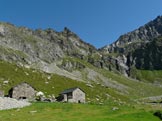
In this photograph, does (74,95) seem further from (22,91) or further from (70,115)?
(70,115)

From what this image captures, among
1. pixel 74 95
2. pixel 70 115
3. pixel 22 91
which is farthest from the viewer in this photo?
pixel 22 91

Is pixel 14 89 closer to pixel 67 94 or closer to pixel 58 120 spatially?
pixel 67 94

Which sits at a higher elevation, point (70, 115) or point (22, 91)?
point (22, 91)

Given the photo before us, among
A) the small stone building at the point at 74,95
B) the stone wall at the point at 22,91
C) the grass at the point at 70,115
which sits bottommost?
the grass at the point at 70,115

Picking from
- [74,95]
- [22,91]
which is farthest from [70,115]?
[22,91]

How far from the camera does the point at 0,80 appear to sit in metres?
171

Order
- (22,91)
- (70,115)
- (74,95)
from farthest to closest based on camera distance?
(22,91), (74,95), (70,115)

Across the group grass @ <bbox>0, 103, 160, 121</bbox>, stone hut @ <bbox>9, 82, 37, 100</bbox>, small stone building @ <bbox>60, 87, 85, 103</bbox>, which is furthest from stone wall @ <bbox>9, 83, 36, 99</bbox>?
grass @ <bbox>0, 103, 160, 121</bbox>

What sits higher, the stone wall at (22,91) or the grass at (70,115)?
the stone wall at (22,91)

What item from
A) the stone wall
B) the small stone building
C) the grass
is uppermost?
the stone wall

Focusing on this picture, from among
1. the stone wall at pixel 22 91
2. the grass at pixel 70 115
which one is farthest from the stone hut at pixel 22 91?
the grass at pixel 70 115

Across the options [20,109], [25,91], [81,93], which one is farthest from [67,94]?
[20,109]

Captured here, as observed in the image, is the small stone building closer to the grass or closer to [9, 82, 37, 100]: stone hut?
[9, 82, 37, 100]: stone hut

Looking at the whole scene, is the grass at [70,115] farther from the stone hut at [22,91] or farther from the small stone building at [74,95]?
the stone hut at [22,91]
